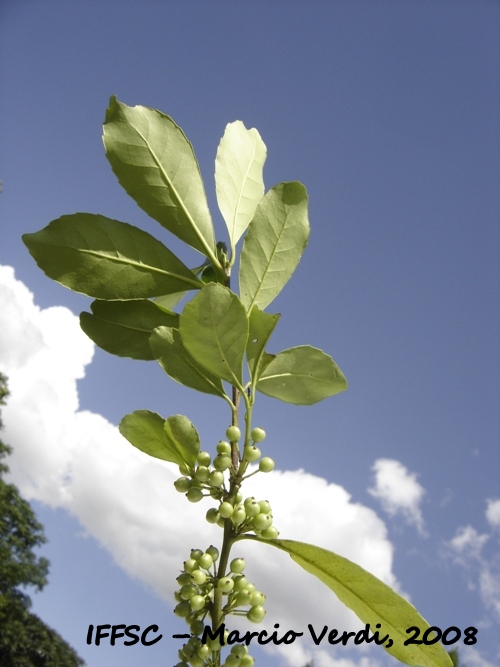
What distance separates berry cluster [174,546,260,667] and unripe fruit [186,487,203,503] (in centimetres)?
7

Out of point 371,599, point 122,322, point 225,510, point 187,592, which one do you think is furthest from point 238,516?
point 122,322

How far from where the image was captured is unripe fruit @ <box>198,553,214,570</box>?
0.82 metres

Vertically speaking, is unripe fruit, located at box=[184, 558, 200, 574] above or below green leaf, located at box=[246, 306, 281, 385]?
below

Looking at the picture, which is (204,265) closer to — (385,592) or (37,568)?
(385,592)

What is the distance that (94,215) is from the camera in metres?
1.01

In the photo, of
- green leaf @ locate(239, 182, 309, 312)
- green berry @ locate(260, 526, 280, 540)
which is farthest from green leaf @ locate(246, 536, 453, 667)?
green leaf @ locate(239, 182, 309, 312)

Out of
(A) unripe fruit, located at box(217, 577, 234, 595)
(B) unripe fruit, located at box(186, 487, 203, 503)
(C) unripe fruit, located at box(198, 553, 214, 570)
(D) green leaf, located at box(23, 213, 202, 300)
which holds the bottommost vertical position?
(A) unripe fruit, located at box(217, 577, 234, 595)

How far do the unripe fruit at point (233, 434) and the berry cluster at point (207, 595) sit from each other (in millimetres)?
155

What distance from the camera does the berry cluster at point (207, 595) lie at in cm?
77

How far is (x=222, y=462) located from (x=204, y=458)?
0.05 m

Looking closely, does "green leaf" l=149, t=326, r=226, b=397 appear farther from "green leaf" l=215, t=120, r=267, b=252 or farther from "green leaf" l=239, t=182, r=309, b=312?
"green leaf" l=215, t=120, r=267, b=252

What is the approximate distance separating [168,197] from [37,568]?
29.9 meters

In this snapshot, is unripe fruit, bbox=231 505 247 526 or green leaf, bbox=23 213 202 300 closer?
unripe fruit, bbox=231 505 247 526

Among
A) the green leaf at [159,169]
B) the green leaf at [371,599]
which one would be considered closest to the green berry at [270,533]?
the green leaf at [371,599]
